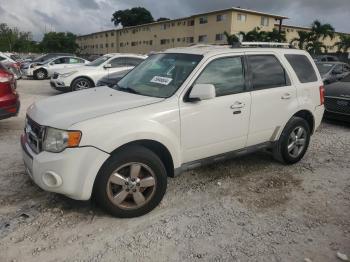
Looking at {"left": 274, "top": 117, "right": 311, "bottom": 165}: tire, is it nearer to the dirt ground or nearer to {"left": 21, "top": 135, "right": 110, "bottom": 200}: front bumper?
the dirt ground

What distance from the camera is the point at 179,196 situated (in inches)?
167

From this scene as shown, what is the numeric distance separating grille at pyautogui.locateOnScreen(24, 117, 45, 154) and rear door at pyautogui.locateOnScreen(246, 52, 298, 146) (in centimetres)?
255

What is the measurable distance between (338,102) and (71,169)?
6939mm

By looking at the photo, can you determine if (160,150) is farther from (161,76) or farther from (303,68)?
(303,68)

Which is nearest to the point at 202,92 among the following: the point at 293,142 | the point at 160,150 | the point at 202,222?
the point at 160,150

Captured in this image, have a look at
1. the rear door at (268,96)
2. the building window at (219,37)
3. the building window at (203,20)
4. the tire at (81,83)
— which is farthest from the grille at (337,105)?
the building window at (203,20)

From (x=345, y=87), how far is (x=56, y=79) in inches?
375

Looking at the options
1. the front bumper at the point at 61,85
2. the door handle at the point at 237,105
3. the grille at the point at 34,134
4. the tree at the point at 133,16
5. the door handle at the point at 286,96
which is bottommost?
the front bumper at the point at 61,85

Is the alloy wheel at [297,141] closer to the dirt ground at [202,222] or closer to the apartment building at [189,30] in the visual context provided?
the dirt ground at [202,222]

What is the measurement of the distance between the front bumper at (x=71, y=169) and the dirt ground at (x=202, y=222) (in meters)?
0.44

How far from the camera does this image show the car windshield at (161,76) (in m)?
4.06

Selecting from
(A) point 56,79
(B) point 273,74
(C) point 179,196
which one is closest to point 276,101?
(B) point 273,74

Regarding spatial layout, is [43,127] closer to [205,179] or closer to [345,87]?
[205,179]

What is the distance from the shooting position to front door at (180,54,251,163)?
3.95 meters
